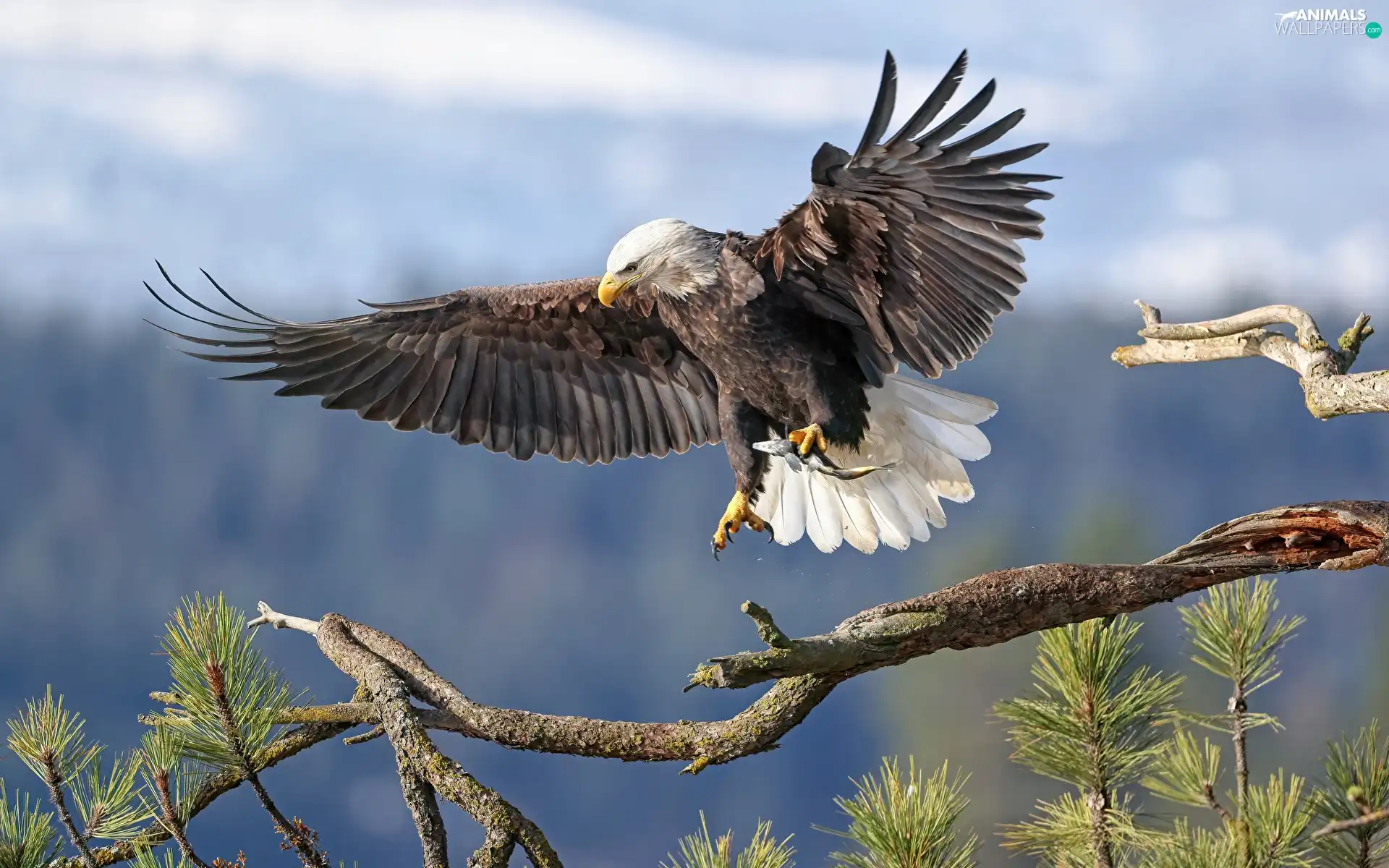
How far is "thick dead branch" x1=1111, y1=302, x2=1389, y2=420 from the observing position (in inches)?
88.4

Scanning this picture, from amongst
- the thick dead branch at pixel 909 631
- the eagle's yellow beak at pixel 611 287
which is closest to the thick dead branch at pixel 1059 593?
the thick dead branch at pixel 909 631

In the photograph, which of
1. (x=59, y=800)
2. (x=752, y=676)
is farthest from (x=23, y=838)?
(x=752, y=676)

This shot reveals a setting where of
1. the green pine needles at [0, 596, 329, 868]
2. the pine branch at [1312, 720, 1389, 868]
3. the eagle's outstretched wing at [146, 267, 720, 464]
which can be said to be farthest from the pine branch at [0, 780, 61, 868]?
the pine branch at [1312, 720, 1389, 868]

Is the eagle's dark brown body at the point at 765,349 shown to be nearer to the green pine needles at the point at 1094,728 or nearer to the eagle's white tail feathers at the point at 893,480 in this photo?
the eagle's white tail feathers at the point at 893,480

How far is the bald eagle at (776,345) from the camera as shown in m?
1.98

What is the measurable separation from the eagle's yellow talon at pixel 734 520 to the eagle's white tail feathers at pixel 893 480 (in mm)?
140

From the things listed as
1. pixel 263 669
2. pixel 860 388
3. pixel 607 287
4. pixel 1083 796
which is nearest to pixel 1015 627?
pixel 1083 796

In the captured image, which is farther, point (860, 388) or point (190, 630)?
point (860, 388)

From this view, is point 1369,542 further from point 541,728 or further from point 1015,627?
point 541,728

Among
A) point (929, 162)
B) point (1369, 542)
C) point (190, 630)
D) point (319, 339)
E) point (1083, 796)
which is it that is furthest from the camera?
point (319, 339)

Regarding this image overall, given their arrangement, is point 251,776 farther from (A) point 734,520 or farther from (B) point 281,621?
(A) point 734,520

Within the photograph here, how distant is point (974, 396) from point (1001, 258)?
658mm

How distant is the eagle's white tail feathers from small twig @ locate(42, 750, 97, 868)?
1425 millimetres

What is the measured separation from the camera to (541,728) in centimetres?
181
